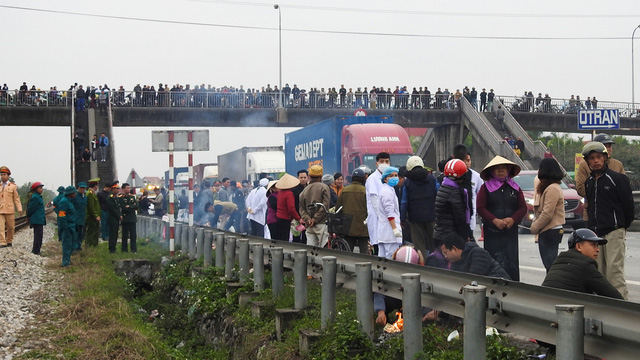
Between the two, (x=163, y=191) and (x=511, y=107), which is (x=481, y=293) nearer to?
(x=163, y=191)

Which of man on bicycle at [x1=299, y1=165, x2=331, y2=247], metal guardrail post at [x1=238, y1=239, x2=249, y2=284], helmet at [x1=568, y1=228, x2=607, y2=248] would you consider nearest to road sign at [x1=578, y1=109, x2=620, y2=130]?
man on bicycle at [x1=299, y1=165, x2=331, y2=247]

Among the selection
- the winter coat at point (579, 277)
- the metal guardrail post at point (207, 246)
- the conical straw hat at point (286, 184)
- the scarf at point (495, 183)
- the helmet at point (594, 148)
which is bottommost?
the metal guardrail post at point (207, 246)

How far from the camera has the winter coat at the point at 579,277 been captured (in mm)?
5871

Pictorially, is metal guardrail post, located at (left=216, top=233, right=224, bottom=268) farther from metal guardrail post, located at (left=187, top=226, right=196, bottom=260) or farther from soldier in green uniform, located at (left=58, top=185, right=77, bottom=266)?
soldier in green uniform, located at (left=58, top=185, right=77, bottom=266)

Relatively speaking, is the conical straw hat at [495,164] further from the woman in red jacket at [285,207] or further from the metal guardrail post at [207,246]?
the metal guardrail post at [207,246]

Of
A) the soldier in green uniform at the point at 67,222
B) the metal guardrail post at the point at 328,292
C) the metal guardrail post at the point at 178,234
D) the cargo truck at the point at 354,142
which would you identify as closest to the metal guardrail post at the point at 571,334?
the metal guardrail post at the point at 328,292

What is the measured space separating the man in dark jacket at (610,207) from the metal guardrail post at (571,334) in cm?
434

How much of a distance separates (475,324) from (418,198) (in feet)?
20.4

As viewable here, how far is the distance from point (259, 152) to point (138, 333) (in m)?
31.5

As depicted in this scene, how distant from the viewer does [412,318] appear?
5691 millimetres

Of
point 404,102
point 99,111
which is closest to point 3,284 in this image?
point 99,111

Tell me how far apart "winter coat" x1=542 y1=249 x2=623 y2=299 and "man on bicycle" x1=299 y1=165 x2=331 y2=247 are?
6.79 meters

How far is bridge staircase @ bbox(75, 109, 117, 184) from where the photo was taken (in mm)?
42000

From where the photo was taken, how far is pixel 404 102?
51094 mm
